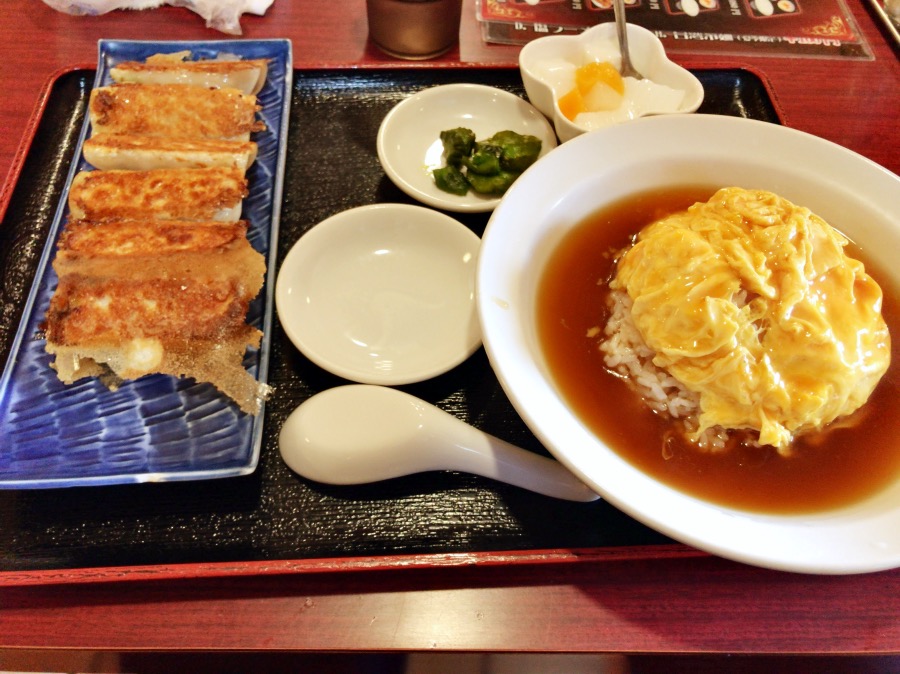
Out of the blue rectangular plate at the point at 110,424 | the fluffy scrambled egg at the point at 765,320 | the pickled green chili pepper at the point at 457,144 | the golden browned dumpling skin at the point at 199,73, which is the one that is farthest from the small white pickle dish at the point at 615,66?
the blue rectangular plate at the point at 110,424

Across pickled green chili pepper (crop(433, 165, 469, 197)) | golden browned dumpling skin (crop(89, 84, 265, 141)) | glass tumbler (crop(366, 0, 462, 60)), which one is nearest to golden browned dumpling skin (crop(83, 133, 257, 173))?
golden browned dumpling skin (crop(89, 84, 265, 141))

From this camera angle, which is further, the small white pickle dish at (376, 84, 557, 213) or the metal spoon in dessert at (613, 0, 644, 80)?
the metal spoon in dessert at (613, 0, 644, 80)

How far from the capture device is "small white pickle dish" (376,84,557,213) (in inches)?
78.1

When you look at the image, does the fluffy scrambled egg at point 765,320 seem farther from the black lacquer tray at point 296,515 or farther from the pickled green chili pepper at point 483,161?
the pickled green chili pepper at point 483,161

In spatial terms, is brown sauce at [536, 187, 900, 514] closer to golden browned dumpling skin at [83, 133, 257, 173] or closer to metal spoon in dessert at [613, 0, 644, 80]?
metal spoon in dessert at [613, 0, 644, 80]

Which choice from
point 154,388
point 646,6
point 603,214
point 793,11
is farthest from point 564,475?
point 793,11

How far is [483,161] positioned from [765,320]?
39.7 inches

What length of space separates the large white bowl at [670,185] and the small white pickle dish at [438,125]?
424mm

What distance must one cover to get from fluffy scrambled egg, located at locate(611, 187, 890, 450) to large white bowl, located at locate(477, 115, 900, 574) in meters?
0.23

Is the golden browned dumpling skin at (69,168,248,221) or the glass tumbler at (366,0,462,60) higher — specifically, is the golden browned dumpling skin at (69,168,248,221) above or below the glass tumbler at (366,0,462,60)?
below

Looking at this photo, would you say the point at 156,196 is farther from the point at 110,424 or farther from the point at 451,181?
the point at 451,181

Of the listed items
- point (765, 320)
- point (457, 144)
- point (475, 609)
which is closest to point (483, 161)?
point (457, 144)

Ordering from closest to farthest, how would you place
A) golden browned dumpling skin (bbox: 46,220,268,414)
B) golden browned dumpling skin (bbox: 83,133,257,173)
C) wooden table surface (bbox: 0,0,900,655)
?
wooden table surface (bbox: 0,0,900,655), golden browned dumpling skin (bbox: 46,220,268,414), golden browned dumpling skin (bbox: 83,133,257,173)

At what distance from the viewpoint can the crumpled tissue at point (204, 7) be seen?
8.08 feet
